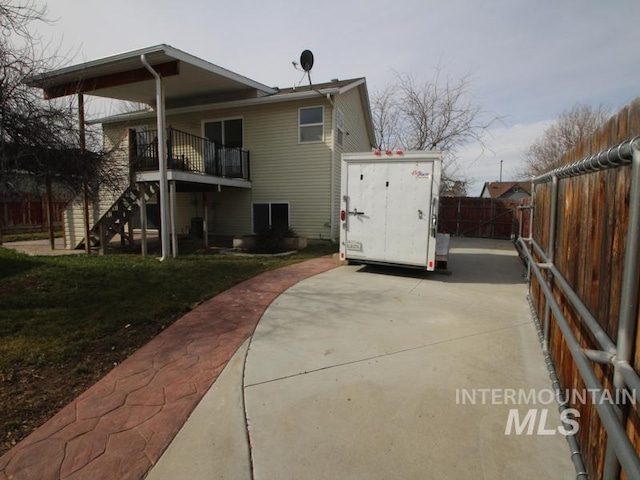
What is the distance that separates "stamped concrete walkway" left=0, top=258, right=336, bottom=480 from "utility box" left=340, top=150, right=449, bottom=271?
3488mm

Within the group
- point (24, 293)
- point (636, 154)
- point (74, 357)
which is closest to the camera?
point (636, 154)

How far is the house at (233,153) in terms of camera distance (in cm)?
984

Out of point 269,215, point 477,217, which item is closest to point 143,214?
point 269,215

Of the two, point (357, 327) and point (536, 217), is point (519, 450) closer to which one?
point (357, 327)

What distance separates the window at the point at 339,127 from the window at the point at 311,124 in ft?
2.01

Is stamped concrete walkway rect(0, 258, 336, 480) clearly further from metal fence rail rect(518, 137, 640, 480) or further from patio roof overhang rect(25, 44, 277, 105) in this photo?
patio roof overhang rect(25, 44, 277, 105)

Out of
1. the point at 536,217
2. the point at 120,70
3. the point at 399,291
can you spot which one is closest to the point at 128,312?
the point at 399,291

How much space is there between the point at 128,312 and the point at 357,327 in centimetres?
308

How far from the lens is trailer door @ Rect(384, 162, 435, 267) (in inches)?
257

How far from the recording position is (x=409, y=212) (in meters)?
6.69

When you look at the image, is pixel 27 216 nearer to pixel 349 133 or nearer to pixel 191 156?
pixel 191 156

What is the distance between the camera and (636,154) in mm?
1280

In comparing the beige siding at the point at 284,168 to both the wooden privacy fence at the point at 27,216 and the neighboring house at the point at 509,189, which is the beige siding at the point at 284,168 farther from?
the neighboring house at the point at 509,189

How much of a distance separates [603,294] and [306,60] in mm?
13686
